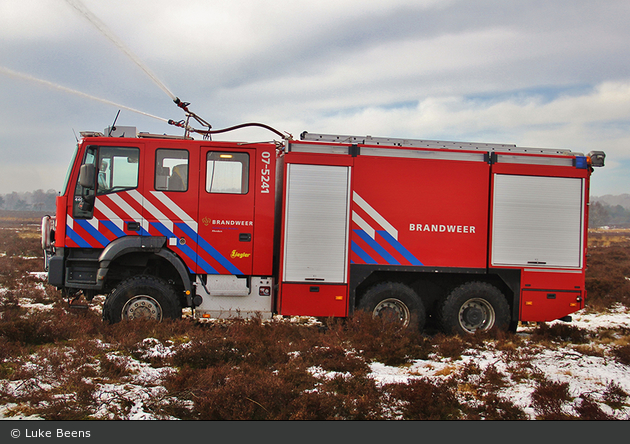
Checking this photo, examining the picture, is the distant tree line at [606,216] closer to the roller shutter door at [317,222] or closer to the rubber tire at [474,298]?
the rubber tire at [474,298]

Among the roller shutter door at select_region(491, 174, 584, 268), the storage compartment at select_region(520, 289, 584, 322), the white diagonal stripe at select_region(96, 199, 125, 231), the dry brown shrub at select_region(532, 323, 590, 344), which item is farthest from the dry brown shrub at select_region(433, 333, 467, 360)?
the white diagonal stripe at select_region(96, 199, 125, 231)

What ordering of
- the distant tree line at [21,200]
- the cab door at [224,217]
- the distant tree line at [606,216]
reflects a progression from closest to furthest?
the cab door at [224,217] < the distant tree line at [606,216] < the distant tree line at [21,200]

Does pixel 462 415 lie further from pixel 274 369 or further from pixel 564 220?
pixel 564 220

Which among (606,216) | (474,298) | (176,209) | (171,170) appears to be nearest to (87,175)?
(171,170)

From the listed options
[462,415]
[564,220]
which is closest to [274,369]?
[462,415]

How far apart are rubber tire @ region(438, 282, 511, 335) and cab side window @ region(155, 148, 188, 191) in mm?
5023

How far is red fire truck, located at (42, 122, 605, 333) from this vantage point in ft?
24.6

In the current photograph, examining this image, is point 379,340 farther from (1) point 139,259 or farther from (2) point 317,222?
(1) point 139,259

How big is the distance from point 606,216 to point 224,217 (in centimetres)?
15333

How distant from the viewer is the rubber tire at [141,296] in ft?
24.2

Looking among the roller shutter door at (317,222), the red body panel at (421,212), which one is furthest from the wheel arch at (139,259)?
the red body panel at (421,212)

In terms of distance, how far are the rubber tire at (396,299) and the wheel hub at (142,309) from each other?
3.45 metres

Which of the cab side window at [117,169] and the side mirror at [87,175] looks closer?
the side mirror at [87,175]

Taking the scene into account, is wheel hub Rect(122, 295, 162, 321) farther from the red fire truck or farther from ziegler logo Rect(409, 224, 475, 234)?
ziegler logo Rect(409, 224, 475, 234)
